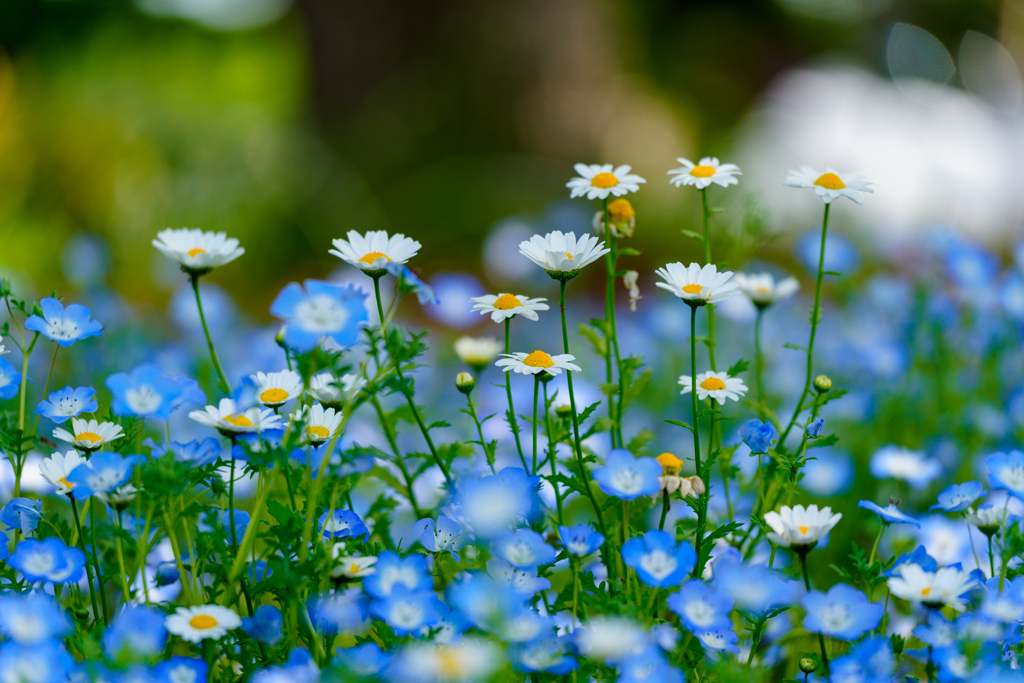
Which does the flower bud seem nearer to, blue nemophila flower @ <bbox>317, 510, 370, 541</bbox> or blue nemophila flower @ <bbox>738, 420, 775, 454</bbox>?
blue nemophila flower @ <bbox>317, 510, 370, 541</bbox>

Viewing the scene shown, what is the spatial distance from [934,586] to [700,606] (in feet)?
1.00

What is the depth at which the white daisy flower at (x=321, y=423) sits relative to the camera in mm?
1018

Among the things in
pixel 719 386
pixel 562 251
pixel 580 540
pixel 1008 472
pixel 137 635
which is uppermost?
pixel 562 251

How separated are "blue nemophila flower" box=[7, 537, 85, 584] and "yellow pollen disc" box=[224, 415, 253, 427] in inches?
8.5

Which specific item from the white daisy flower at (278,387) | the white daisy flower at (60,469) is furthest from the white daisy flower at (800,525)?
the white daisy flower at (60,469)

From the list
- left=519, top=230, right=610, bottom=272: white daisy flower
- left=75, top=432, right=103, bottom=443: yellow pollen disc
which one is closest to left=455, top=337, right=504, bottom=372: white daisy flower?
left=519, top=230, right=610, bottom=272: white daisy flower

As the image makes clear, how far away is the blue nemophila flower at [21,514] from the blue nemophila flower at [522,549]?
57 cm

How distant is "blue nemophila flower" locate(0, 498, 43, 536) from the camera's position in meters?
1.04

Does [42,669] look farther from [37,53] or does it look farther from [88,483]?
[37,53]

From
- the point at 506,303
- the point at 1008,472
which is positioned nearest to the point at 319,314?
the point at 506,303

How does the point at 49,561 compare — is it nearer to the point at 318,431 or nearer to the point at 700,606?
the point at 318,431

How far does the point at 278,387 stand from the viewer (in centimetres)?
106

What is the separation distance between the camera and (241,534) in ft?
4.13

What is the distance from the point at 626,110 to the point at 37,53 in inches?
190
